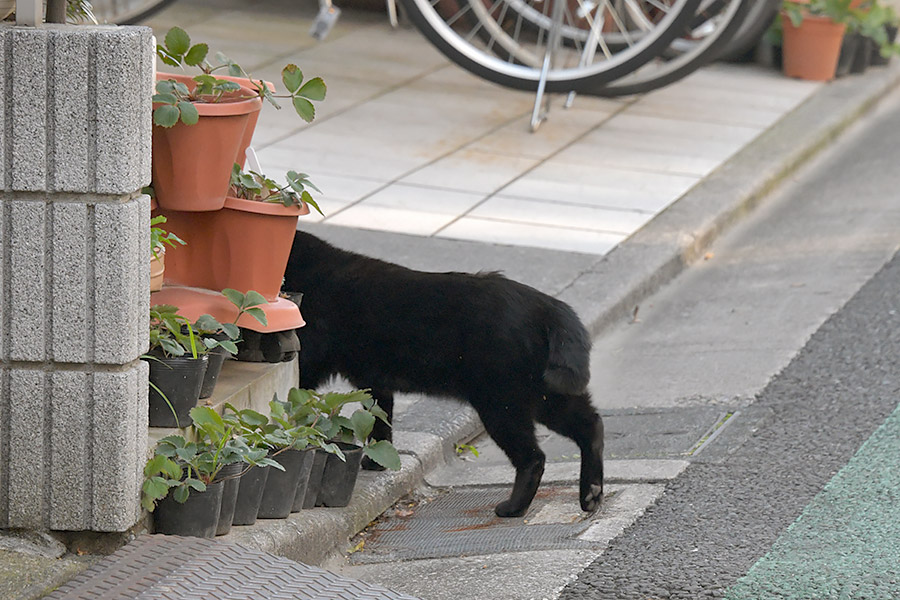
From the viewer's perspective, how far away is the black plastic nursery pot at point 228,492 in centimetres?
303

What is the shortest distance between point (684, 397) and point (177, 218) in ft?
6.44

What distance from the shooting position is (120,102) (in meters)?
2.61

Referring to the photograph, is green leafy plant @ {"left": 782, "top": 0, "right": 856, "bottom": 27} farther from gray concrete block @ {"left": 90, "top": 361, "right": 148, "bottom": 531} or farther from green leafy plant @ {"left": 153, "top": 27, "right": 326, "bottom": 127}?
gray concrete block @ {"left": 90, "top": 361, "right": 148, "bottom": 531}

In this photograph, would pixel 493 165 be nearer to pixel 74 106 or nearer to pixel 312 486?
pixel 312 486

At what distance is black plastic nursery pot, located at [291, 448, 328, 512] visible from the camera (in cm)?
334

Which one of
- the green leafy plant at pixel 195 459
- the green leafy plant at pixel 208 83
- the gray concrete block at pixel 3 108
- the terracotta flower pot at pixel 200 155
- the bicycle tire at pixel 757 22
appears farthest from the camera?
the bicycle tire at pixel 757 22

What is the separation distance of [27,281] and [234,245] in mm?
730

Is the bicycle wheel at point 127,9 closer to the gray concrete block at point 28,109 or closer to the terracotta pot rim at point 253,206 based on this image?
the terracotta pot rim at point 253,206

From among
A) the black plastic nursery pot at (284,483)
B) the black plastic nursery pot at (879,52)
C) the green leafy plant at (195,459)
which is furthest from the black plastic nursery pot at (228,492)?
the black plastic nursery pot at (879,52)

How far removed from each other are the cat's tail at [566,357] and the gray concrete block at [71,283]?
131 centimetres

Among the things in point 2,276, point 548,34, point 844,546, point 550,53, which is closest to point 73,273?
point 2,276

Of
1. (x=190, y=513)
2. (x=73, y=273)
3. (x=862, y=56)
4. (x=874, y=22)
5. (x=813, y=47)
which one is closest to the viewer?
(x=73, y=273)

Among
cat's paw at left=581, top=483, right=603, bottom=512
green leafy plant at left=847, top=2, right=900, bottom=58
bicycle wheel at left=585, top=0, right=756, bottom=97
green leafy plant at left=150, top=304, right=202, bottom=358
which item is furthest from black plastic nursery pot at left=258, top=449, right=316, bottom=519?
green leafy plant at left=847, top=2, right=900, bottom=58

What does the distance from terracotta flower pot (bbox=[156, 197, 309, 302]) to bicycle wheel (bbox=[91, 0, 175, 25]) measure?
14.4 ft
